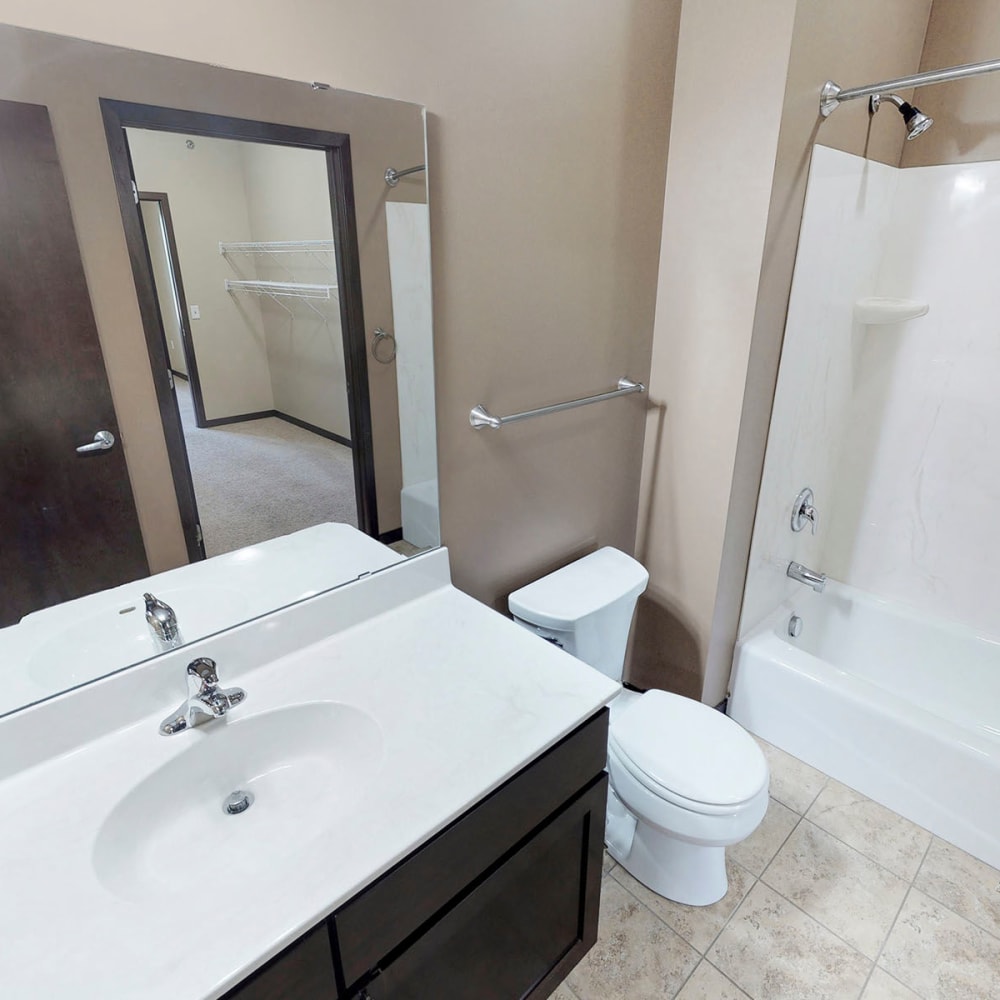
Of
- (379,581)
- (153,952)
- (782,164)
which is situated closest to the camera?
(153,952)

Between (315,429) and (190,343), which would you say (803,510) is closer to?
(315,429)

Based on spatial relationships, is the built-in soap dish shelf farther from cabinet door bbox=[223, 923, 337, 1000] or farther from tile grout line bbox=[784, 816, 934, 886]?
cabinet door bbox=[223, 923, 337, 1000]

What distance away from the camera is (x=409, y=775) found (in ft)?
3.00

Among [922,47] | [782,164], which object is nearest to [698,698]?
[782,164]

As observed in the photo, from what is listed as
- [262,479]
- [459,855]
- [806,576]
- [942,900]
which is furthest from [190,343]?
[942,900]

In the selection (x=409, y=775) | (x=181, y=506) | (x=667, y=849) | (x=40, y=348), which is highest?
(x=40, y=348)

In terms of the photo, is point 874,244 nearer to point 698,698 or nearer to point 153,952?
point 698,698

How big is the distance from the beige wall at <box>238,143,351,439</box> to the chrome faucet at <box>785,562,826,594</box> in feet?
5.53

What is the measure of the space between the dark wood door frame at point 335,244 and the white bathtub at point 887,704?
148 cm

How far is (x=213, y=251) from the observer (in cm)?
106

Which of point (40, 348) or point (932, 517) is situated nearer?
point (40, 348)

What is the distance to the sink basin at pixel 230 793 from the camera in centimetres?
84

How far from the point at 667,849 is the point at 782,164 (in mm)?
1749

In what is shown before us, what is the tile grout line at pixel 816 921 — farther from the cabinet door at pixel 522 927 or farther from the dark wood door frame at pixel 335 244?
the dark wood door frame at pixel 335 244
